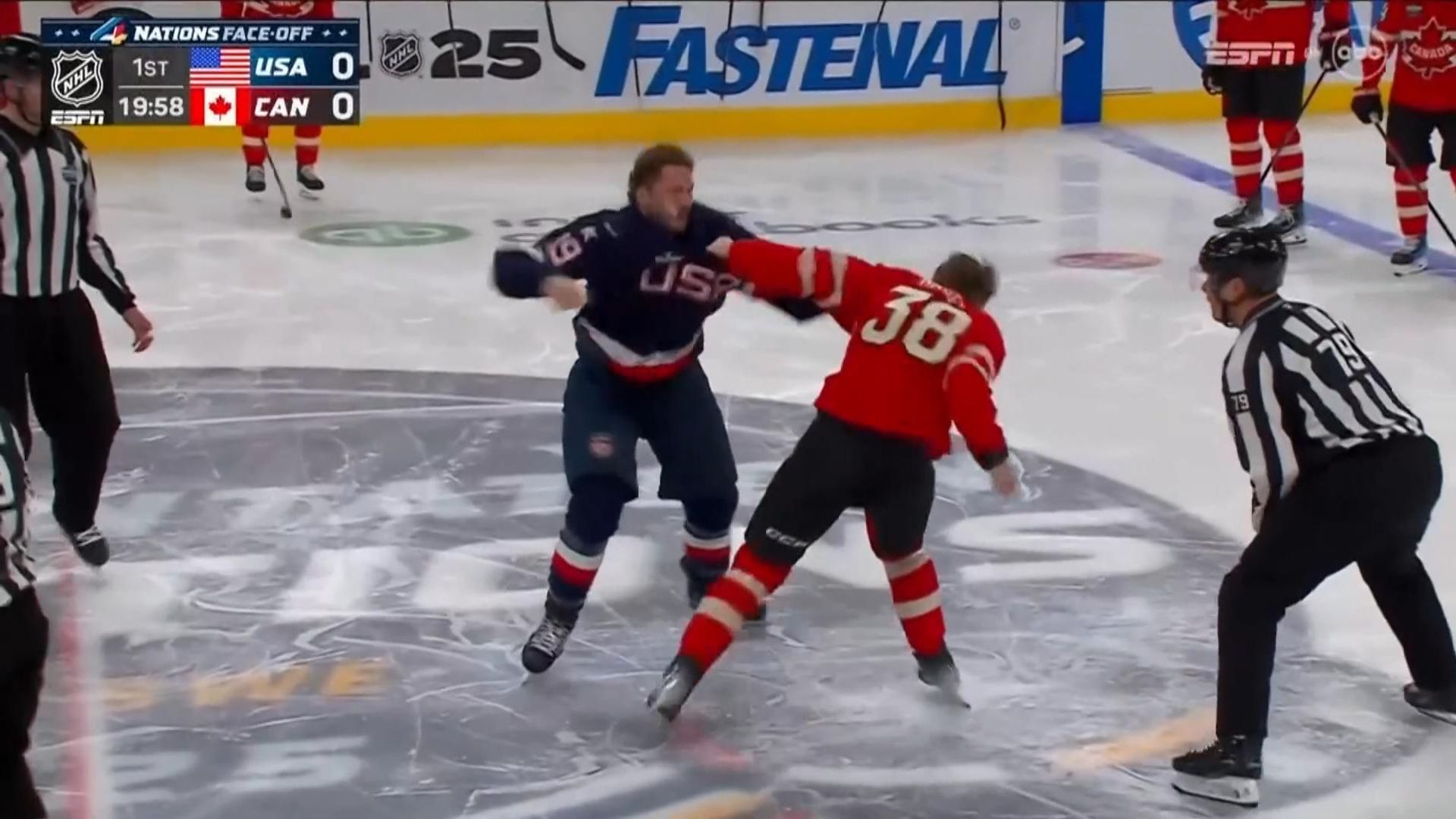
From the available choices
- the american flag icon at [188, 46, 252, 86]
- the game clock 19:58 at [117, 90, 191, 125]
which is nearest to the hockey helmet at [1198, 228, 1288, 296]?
the american flag icon at [188, 46, 252, 86]

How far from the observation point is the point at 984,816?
3.16 metres

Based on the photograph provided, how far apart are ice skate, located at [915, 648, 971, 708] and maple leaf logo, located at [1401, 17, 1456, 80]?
4.61 meters

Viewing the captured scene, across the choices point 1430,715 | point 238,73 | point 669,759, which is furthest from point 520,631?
point 238,73

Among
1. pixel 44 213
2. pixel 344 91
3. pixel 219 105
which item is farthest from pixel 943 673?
pixel 219 105

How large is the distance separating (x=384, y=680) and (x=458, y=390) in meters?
2.32

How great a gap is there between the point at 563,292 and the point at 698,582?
0.88 metres

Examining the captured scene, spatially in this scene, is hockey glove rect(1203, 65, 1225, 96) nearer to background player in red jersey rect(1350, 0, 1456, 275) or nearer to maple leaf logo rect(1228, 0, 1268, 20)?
maple leaf logo rect(1228, 0, 1268, 20)

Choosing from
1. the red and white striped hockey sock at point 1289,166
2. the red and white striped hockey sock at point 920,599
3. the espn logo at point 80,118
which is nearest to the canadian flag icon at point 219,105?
the espn logo at point 80,118

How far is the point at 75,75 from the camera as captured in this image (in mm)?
10117

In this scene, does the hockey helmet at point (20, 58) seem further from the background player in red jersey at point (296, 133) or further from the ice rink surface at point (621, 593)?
the background player in red jersey at point (296, 133)

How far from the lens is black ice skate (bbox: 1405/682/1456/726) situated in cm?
348

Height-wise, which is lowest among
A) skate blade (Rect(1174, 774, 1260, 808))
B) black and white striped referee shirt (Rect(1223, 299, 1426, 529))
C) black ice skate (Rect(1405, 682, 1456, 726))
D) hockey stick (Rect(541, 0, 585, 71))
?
hockey stick (Rect(541, 0, 585, 71))

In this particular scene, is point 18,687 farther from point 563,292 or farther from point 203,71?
point 203,71

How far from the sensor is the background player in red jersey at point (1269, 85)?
27.3ft
